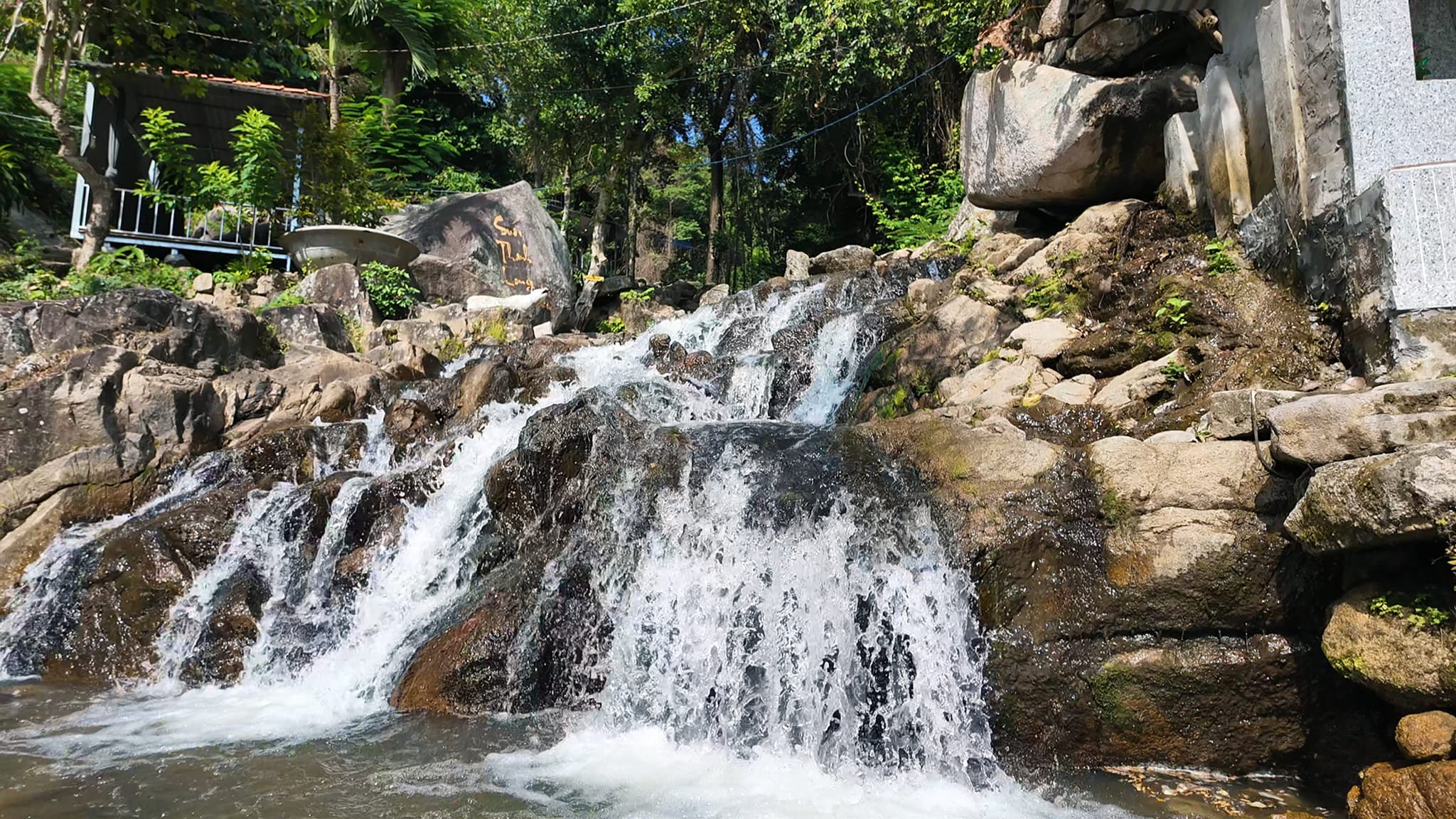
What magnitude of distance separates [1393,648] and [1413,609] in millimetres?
195

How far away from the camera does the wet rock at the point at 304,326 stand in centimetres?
1171

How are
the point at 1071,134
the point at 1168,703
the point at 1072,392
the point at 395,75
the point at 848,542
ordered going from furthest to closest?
the point at 395,75 < the point at 1071,134 < the point at 1072,392 < the point at 848,542 < the point at 1168,703

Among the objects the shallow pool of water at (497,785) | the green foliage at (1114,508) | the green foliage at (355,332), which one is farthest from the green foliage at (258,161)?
the green foliage at (1114,508)

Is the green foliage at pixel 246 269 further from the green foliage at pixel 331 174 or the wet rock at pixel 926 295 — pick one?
the wet rock at pixel 926 295

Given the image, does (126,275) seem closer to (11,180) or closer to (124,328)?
(124,328)

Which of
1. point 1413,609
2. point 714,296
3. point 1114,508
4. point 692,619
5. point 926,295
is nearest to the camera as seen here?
point 1413,609

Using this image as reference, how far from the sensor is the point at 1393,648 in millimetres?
3965

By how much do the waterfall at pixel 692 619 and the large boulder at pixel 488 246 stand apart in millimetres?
7710

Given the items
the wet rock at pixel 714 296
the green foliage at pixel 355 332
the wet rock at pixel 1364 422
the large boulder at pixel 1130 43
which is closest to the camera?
the wet rock at pixel 1364 422

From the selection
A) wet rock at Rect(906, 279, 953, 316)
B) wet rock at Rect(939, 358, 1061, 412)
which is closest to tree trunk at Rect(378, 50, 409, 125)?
wet rock at Rect(906, 279, 953, 316)

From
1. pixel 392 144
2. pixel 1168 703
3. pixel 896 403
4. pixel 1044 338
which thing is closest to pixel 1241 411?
pixel 1168 703

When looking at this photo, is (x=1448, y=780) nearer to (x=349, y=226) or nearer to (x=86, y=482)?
(x=86, y=482)

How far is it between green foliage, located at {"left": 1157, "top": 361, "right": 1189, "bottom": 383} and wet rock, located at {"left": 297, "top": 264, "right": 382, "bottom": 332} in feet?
35.7

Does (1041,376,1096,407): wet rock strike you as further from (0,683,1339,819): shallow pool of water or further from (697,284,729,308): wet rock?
(697,284,729,308): wet rock
